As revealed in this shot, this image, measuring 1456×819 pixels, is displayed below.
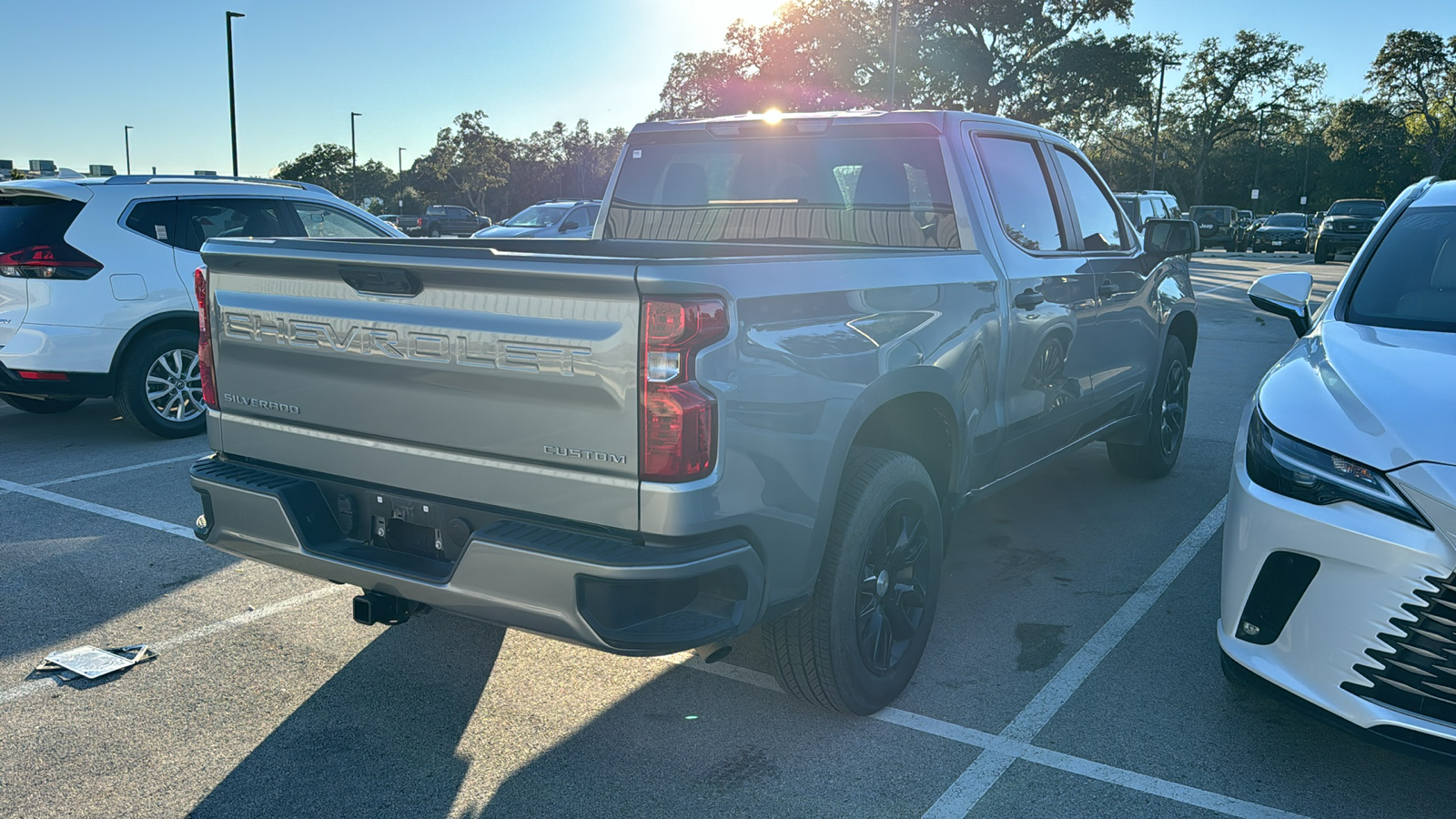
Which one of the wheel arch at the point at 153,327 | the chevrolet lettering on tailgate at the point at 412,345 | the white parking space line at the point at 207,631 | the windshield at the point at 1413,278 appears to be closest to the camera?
the chevrolet lettering on tailgate at the point at 412,345

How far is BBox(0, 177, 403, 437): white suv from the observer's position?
22.9ft

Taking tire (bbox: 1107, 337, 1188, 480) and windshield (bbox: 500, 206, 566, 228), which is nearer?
tire (bbox: 1107, 337, 1188, 480)

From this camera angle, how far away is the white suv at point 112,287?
22.9 feet

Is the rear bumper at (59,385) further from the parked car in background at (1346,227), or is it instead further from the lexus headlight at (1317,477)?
the parked car in background at (1346,227)

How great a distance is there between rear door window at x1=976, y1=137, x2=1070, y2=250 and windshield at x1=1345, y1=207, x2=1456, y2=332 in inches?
47.7

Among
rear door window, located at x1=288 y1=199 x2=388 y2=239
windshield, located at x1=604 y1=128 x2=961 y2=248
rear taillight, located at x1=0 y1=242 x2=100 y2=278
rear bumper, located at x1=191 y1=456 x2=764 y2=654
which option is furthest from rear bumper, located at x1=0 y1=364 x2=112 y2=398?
rear bumper, located at x1=191 y1=456 x2=764 y2=654

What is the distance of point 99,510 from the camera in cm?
578

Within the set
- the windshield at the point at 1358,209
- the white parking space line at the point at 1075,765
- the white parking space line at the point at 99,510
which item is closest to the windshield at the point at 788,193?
the white parking space line at the point at 1075,765

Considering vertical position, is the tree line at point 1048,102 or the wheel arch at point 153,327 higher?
the tree line at point 1048,102

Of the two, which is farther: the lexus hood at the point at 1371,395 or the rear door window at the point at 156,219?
the rear door window at the point at 156,219

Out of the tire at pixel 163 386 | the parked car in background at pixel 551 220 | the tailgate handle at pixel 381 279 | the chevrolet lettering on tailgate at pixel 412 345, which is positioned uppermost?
the parked car in background at pixel 551 220

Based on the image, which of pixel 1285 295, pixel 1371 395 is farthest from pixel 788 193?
pixel 1371 395

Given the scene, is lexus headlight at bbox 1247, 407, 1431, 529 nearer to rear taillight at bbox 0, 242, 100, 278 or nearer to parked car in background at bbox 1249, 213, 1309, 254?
rear taillight at bbox 0, 242, 100, 278

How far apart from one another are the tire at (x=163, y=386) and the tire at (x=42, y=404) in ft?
4.08
